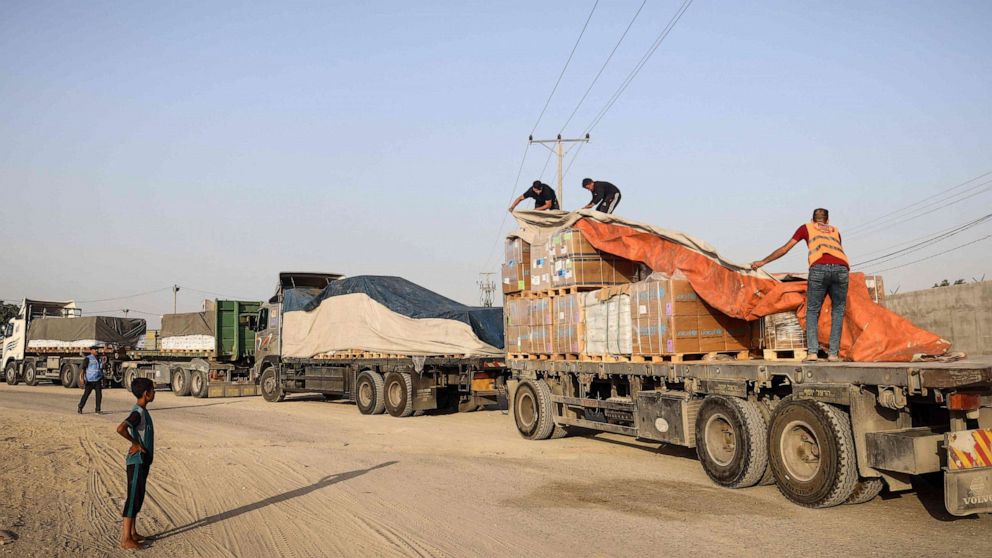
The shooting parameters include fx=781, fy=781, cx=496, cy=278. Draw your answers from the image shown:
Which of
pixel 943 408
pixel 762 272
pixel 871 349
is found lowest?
pixel 943 408

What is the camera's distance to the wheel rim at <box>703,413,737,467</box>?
920cm

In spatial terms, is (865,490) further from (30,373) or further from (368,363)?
(30,373)

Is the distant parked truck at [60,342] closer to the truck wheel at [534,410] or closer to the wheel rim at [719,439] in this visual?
the truck wheel at [534,410]

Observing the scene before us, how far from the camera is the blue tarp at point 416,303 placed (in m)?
18.2

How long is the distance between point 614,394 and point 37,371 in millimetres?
32278

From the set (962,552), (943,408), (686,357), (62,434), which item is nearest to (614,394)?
(686,357)

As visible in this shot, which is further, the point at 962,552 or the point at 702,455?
the point at 702,455

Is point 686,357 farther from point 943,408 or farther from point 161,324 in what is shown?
point 161,324

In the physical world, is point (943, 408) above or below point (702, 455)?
above

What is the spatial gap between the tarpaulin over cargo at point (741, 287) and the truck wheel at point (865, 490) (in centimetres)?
130

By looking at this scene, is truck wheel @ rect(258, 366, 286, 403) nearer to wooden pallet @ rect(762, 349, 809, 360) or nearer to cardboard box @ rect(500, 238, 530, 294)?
cardboard box @ rect(500, 238, 530, 294)

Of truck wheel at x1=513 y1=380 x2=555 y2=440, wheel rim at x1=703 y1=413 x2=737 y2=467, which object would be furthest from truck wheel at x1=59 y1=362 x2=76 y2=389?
wheel rim at x1=703 y1=413 x2=737 y2=467

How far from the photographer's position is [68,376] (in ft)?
109

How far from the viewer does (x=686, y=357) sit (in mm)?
10734
